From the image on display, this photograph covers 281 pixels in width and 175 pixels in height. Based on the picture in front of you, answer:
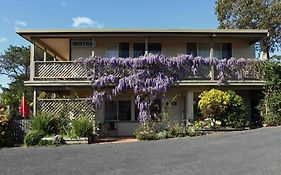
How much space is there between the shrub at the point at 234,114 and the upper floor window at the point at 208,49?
14.3 feet

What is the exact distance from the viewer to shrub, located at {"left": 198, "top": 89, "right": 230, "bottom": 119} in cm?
1845

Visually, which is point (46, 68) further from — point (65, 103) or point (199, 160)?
point (199, 160)

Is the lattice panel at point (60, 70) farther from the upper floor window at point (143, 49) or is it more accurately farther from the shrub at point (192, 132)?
the shrub at point (192, 132)

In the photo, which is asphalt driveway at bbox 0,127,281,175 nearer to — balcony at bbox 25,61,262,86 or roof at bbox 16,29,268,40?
balcony at bbox 25,61,262,86

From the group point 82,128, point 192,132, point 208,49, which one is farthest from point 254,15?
point 82,128

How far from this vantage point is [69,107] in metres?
19.5

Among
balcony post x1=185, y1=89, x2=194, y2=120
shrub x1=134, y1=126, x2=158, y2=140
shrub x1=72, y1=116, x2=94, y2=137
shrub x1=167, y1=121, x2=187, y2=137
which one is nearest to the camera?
shrub x1=72, y1=116, x2=94, y2=137

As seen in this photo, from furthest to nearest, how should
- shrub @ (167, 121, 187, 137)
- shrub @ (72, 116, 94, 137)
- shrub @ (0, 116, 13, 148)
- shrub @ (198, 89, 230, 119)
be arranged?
shrub @ (198, 89, 230, 119), shrub @ (167, 121, 187, 137), shrub @ (72, 116, 94, 137), shrub @ (0, 116, 13, 148)

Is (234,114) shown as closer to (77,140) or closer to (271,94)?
(271,94)

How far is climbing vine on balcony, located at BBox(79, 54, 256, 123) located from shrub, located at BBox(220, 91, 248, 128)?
A: 176 centimetres

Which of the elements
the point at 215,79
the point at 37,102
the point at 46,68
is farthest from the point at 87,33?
the point at 215,79

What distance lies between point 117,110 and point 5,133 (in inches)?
301

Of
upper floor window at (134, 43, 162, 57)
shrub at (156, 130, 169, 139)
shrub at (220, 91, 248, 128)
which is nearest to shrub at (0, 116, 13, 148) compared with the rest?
shrub at (156, 130, 169, 139)

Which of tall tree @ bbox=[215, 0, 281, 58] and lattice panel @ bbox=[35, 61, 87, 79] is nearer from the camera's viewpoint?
lattice panel @ bbox=[35, 61, 87, 79]
